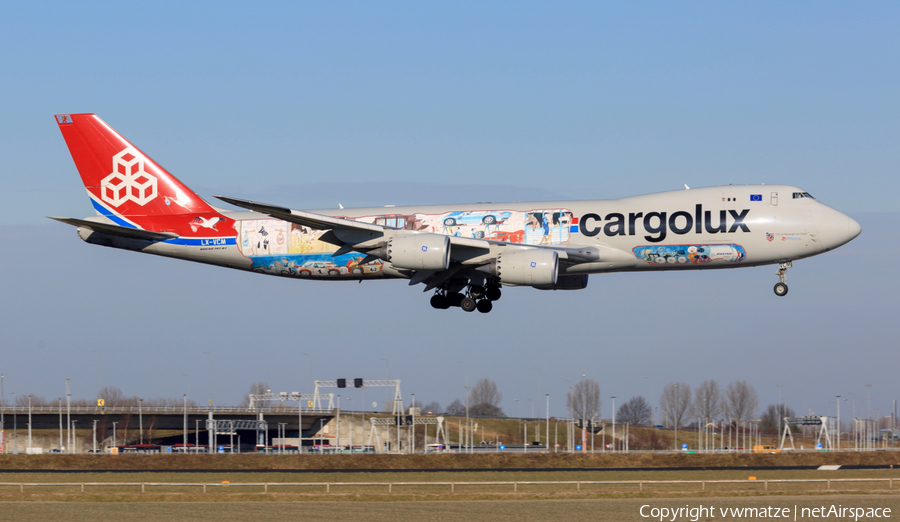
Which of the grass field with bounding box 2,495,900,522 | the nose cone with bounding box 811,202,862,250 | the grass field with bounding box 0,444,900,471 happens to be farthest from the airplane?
the grass field with bounding box 0,444,900,471

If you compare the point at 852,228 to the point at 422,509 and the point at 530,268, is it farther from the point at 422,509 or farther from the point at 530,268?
the point at 422,509

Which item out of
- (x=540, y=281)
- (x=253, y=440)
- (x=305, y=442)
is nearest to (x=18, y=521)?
(x=540, y=281)

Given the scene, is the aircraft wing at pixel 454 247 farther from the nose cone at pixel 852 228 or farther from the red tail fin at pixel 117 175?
the red tail fin at pixel 117 175

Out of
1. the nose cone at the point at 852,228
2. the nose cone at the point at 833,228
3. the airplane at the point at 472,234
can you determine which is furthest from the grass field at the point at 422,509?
the nose cone at the point at 852,228

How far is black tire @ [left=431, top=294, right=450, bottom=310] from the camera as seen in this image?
54.7m

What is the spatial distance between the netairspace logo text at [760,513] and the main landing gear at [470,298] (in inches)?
614

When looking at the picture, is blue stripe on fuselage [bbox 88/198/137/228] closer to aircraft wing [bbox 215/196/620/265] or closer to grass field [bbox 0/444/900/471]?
aircraft wing [bbox 215/196/620/265]

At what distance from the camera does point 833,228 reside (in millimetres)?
48469

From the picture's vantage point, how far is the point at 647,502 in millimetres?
44062

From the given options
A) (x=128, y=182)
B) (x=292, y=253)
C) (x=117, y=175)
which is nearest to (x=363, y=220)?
(x=292, y=253)

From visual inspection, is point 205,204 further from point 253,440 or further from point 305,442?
point 253,440

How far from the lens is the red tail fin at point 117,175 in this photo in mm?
57062

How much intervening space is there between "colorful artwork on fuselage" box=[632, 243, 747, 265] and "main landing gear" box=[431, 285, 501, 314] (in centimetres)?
899

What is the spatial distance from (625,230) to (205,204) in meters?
24.4
